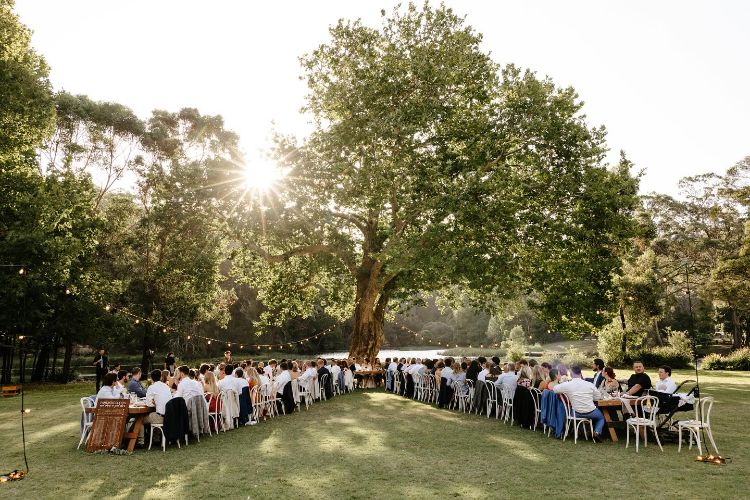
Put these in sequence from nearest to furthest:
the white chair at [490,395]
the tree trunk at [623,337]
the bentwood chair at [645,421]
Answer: the bentwood chair at [645,421]
the white chair at [490,395]
the tree trunk at [623,337]

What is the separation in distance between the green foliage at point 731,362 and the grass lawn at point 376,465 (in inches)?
823

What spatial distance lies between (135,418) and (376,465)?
4.72 m

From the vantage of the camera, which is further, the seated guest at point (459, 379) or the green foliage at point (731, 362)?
the green foliage at point (731, 362)

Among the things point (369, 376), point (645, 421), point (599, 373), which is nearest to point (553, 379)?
point (599, 373)

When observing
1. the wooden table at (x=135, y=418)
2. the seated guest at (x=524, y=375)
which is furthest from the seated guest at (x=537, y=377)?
the wooden table at (x=135, y=418)

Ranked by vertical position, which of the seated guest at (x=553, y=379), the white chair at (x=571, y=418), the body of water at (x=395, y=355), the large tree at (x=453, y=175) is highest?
the large tree at (x=453, y=175)

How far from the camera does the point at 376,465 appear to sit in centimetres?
770

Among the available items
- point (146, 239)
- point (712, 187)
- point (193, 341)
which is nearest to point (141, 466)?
point (146, 239)

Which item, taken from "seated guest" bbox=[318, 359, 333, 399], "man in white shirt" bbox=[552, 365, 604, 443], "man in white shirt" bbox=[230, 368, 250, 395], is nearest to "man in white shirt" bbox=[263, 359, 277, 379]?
"seated guest" bbox=[318, 359, 333, 399]

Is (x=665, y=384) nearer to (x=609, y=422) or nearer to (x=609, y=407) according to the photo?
(x=609, y=407)

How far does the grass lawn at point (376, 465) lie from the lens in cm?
647

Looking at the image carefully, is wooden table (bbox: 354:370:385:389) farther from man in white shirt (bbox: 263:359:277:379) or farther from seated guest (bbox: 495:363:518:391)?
seated guest (bbox: 495:363:518:391)

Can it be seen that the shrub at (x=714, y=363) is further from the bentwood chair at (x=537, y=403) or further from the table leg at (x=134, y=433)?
the table leg at (x=134, y=433)

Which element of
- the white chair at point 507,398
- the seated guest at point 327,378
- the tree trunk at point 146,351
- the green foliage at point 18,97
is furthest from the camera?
the tree trunk at point 146,351
